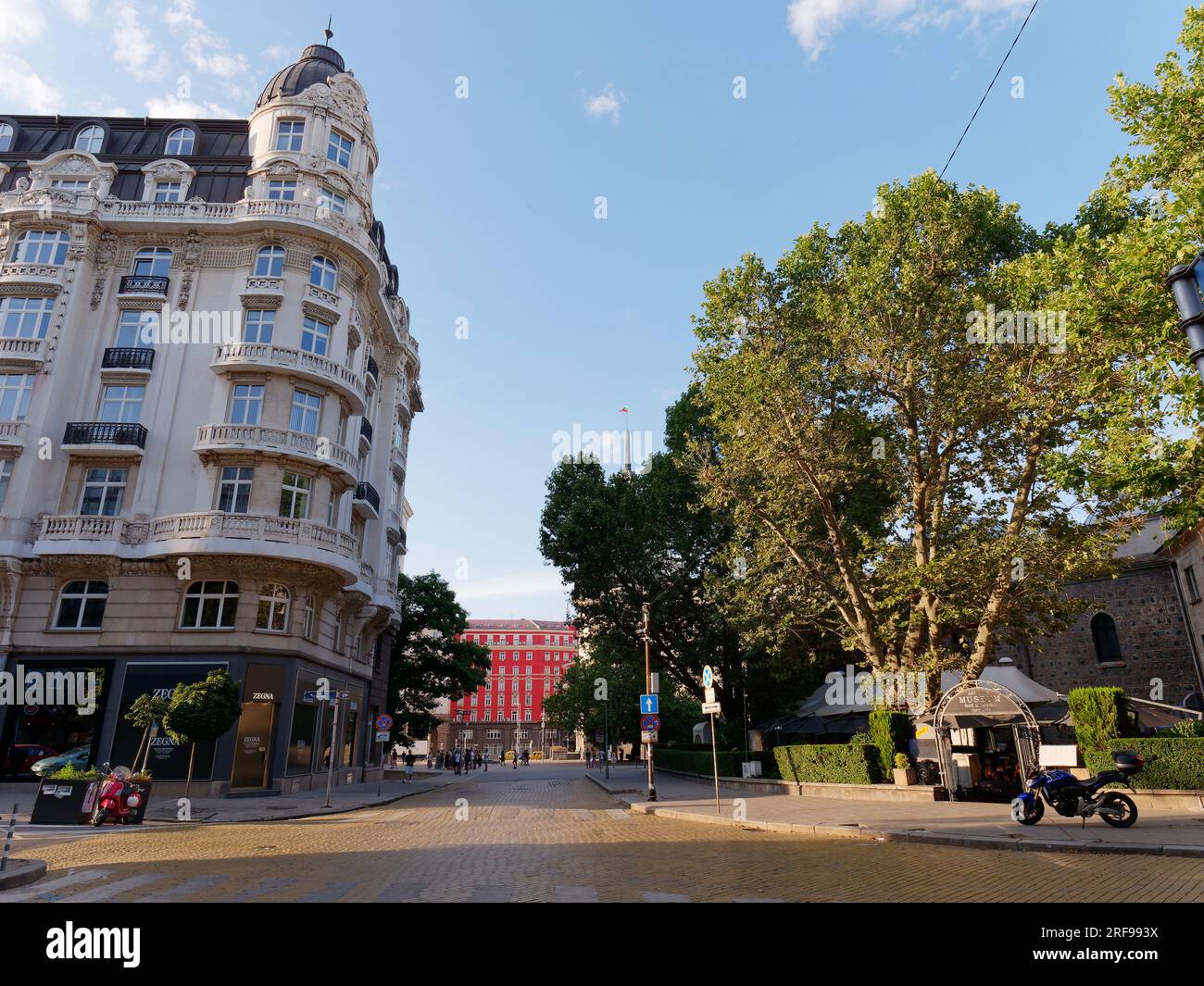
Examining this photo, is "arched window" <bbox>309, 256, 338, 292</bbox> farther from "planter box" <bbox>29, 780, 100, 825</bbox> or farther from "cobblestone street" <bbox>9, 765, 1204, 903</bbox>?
"cobblestone street" <bbox>9, 765, 1204, 903</bbox>

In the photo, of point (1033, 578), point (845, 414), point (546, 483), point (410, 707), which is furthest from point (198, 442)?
point (410, 707)

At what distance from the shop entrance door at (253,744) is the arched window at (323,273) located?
51.8 feet

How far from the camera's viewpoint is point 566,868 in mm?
9570

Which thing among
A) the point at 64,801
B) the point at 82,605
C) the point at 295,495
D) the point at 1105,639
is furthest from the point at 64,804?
the point at 1105,639

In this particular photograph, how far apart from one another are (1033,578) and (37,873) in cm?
2055

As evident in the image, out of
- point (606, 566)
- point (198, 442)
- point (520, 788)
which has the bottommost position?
point (520, 788)

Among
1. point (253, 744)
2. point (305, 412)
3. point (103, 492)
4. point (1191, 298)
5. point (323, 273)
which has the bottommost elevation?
point (253, 744)

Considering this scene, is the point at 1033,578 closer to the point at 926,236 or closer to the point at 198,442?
the point at 926,236

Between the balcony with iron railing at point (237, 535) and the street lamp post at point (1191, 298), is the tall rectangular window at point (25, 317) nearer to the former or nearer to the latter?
the balcony with iron railing at point (237, 535)

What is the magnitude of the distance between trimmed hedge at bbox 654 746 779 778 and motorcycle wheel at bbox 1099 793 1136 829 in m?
14.1

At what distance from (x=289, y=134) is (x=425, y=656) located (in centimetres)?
3193

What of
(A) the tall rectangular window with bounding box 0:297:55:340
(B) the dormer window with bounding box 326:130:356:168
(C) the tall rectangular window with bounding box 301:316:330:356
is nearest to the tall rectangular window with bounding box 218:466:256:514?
(C) the tall rectangular window with bounding box 301:316:330:356

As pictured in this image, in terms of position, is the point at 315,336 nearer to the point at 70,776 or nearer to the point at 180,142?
the point at 180,142
